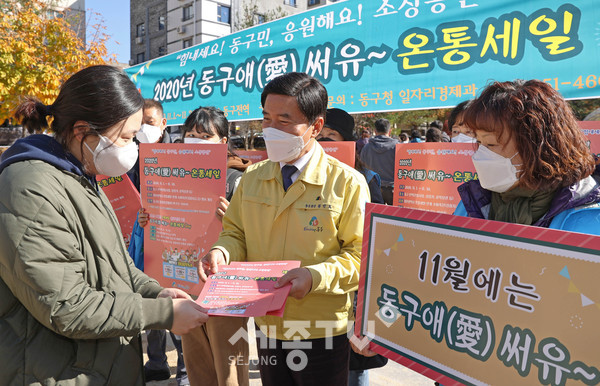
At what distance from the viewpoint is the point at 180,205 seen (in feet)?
9.29

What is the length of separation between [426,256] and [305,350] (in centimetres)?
78

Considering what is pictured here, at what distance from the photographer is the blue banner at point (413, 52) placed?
2.50 meters

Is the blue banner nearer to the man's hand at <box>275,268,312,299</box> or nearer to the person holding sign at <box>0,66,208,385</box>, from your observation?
the man's hand at <box>275,268,312,299</box>

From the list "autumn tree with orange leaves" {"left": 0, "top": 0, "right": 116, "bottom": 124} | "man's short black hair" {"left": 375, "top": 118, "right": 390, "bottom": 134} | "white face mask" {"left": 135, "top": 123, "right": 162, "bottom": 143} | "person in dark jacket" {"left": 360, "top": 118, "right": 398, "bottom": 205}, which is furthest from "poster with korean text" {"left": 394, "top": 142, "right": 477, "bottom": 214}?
"autumn tree with orange leaves" {"left": 0, "top": 0, "right": 116, "bottom": 124}

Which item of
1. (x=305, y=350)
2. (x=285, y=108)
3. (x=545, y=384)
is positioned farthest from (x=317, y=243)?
(x=545, y=384)

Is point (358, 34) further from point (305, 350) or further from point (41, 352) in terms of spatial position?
point (41, 352)

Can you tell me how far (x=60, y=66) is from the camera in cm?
1073

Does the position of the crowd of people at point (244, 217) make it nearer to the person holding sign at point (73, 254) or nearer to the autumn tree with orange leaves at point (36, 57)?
the person holding sign at point (73, 254)

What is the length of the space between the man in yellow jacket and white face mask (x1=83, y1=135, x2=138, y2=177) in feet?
1.84

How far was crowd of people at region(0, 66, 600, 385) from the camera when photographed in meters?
1.33

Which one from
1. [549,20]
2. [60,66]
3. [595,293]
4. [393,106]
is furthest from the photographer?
[60,66]

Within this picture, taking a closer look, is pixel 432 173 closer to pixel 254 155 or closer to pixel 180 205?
pixel 254 155

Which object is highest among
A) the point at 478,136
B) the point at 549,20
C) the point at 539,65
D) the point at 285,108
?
the point at 549,20

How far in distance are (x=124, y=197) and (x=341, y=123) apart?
5.73 feet
